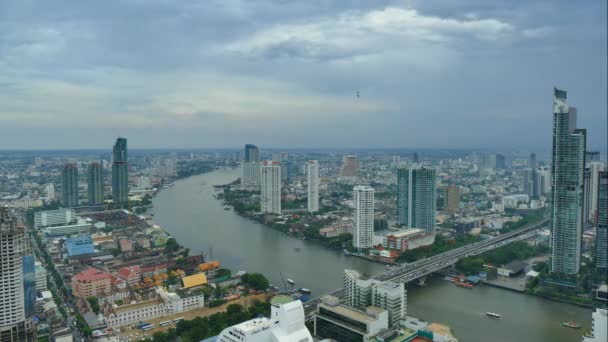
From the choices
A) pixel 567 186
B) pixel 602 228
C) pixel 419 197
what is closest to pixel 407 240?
pixel 419 197

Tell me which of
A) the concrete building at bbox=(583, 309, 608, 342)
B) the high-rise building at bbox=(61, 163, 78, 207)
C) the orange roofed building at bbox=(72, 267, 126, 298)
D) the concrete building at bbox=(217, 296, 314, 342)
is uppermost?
the high-rise building at bbox=(61, 163, 78, 207)

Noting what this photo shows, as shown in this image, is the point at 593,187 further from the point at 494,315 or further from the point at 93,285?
the point at 93,285

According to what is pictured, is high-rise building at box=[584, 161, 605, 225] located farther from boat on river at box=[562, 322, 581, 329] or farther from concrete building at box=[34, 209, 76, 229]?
concrete building at box=[34, 209, 76, 229]


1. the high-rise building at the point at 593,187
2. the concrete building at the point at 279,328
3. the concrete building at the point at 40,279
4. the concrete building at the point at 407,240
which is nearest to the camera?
the concrete building at the point at 279,328

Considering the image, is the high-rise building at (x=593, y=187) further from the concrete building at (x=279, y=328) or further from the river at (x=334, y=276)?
the concrete building at (x=279, y=328)

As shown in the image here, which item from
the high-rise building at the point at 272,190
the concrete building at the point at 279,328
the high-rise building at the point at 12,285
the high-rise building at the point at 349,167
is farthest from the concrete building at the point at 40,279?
the high-rise building at the point at 349,167

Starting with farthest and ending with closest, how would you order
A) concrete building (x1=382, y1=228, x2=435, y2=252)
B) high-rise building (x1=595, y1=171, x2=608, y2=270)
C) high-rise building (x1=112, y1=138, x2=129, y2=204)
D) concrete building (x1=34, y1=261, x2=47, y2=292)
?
high-rise building (x1=112, y1=138, x2=129, y2=204) < concrete building (x1=382, y1=228, x2=435, y2=252) < high-rise building (x1=595, y1=171, x2=608, y2=270) < concrete building (x1=34, y1=261, x2=47, y2=292)

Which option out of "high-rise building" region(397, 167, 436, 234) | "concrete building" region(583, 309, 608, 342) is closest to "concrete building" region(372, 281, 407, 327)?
"concrete building" region(583, 309, 608, 342)
